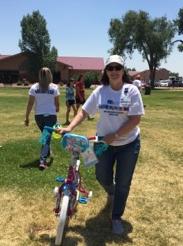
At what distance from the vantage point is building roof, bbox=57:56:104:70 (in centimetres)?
9225

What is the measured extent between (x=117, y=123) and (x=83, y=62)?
3530 inches

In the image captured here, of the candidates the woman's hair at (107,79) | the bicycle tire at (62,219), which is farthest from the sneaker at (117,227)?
the woman's hair at (107,79)

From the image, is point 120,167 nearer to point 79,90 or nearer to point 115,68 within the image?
point 115,68

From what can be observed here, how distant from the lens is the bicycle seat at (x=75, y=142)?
5.50 meters

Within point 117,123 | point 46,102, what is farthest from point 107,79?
point 46,102

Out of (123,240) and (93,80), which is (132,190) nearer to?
(123,240)

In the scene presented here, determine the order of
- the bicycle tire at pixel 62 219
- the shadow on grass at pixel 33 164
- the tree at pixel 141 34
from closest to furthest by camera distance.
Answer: the bicycle tire at pixel 62 219 → the shadow on grass at pixel 33 164 → the tree at pixel 141 34

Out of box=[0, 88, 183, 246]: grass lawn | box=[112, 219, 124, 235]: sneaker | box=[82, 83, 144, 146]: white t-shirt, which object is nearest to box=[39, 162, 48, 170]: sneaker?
box=[0, 88, 183, 246]: grass lawn

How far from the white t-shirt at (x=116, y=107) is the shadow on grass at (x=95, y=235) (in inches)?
43.1

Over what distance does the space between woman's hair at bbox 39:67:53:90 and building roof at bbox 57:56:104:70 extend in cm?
8207

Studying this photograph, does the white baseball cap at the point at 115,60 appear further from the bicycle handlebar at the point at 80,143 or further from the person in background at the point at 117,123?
the bicycle handlebar at the point at 80,143

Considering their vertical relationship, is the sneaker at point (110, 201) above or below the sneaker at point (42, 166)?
above

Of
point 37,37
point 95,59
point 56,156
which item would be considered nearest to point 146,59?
point 95,59

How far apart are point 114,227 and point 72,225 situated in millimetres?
563
